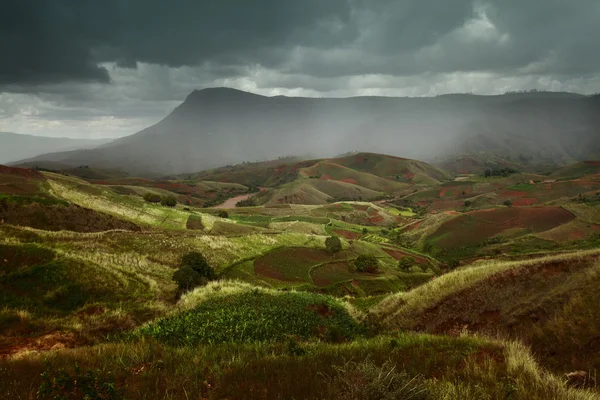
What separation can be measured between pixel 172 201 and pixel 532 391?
118m

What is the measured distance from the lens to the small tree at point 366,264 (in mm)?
62131

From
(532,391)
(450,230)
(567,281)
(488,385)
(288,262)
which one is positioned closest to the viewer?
(532,391)

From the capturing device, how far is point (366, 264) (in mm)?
62219

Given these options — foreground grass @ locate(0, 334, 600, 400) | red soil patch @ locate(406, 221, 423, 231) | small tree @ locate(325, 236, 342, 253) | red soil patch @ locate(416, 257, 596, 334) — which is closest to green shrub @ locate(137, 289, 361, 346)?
foreground grass @ locate(0, 334, 600, 400)

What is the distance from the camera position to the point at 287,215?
135500 millimetres

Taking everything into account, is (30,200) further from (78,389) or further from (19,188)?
(78,389)

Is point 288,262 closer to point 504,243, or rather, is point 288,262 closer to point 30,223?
point 30,223

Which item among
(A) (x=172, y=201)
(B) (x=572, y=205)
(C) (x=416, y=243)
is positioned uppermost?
(A) (x=172, y=201)

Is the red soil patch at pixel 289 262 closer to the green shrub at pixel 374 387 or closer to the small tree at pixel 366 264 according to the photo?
the small tree at pixel 366 264

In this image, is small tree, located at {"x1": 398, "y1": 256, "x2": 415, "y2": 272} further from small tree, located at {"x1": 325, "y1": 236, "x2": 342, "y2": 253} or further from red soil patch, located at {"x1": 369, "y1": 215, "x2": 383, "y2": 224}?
red soil patch, located at {"x1": 369, "y1": 215, "x2": 383, "y2": 224}

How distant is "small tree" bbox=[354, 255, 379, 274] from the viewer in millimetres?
62131

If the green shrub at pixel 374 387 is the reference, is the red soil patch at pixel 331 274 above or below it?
below

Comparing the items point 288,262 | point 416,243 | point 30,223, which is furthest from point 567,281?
point 416,243

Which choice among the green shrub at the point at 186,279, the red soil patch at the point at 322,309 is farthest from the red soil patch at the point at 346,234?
the red soil patch at the point at 322,309
